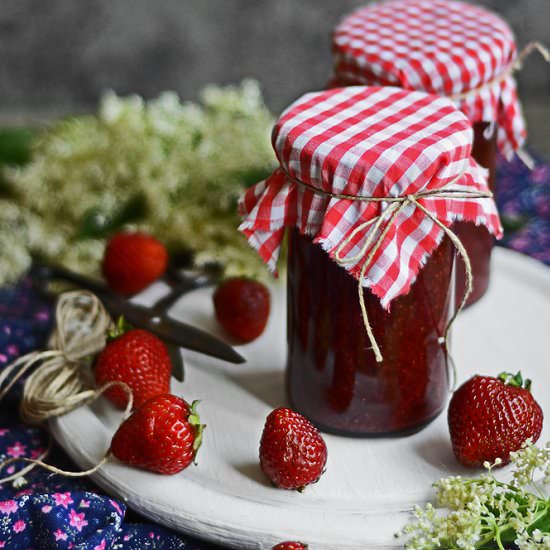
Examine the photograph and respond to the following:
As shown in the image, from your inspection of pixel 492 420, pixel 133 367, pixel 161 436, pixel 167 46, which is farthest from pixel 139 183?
pixel 167 46

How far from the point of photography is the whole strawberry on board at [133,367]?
105cm

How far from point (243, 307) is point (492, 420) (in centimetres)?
37

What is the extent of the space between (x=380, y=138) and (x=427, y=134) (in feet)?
0.15

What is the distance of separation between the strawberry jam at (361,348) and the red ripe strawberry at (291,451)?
0.08m

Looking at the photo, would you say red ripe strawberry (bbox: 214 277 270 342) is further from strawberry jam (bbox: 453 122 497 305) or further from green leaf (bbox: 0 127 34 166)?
green leaf (bbox: 0 127 34 166)

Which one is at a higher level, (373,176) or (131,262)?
(373,176)

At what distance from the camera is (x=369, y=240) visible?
857 millimetres

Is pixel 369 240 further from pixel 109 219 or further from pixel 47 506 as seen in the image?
pixel 109 219

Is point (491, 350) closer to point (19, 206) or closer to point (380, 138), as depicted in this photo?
point (380, 138)

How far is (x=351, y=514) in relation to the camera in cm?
92

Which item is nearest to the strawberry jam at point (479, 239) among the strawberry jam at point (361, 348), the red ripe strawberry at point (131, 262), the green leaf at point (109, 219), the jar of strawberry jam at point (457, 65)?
the jar of strawberry jam at point (457, 65)

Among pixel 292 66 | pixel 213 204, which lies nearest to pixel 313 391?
pixel 213 204

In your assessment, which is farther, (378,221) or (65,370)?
(65,370)

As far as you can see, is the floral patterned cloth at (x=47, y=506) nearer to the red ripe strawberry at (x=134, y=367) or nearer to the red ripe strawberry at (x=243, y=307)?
the red ripe strawberry at (x=134, y=367)
